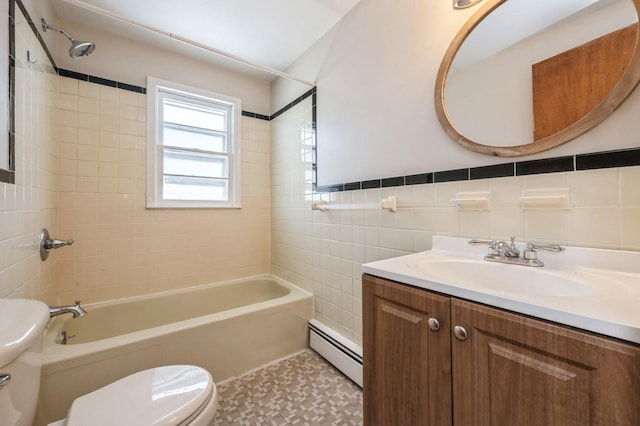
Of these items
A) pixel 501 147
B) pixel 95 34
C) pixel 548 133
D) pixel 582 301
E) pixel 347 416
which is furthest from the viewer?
pixel 95 34

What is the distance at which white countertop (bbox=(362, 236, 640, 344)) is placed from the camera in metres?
0.49

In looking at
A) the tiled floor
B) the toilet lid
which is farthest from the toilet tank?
the tiled floor

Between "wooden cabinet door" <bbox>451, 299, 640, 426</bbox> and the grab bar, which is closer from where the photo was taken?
"wooden cabinet door" <bbox>451, 299, 640, 426</bbox>

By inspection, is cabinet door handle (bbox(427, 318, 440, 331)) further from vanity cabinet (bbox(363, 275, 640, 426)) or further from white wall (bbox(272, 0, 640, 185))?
white wall (bbox(272, 0, 640, 185))

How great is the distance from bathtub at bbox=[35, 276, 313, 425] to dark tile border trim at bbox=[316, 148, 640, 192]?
1.29 m

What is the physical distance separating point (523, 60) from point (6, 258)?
221 cm

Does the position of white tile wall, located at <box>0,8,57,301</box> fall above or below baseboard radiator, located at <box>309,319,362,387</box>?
above

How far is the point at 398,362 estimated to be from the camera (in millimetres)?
814

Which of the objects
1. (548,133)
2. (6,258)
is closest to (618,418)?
(548,133)

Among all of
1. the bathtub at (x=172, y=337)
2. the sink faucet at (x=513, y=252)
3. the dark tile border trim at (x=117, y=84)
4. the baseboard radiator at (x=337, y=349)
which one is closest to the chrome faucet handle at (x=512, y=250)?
the sink faucet at (x=513, y=252)

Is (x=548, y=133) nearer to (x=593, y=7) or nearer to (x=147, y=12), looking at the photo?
(x=593, y=7)

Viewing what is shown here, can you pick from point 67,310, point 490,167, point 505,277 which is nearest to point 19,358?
point 67,310

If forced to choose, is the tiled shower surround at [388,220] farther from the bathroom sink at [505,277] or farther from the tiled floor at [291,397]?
the tiled floor at [291,397]

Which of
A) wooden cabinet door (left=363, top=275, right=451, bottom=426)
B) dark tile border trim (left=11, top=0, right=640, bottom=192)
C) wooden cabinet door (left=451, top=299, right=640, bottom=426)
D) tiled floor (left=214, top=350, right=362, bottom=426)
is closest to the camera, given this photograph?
wooden cabinet door (left=451, top=299, right=640, bottom=426)
